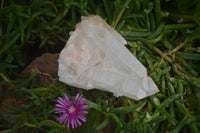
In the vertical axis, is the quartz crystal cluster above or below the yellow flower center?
above

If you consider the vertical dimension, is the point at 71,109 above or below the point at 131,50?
below

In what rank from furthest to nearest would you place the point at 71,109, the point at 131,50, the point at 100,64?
the point at 131,50 < the point at 100,64 < the point at 71,109

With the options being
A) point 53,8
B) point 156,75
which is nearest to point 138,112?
point 156,75

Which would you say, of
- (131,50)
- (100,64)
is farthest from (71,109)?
(131,50)

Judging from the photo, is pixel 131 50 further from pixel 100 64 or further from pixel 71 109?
pixel 71 109

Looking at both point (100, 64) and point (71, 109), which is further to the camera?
point (100, 64)
